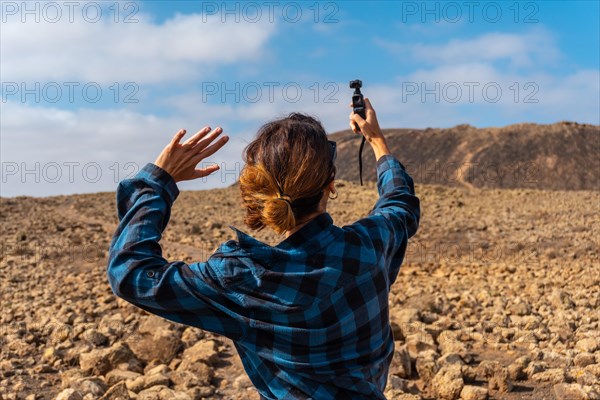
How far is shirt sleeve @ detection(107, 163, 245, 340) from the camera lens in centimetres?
146

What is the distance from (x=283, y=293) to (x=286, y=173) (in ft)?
0.85

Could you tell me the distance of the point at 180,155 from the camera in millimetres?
1635

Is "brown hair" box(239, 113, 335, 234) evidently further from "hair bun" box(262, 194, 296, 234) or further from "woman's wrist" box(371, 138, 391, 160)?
"woman's wrist" box(371, 138, 391, 160)

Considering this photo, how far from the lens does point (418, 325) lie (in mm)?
5371

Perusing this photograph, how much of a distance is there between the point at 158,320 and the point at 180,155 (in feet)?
14.2

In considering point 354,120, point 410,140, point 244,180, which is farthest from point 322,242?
point 410,140

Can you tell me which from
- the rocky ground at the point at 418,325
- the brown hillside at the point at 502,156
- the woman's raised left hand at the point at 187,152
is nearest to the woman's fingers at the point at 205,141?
the woman's raised left hand at the point at 187,152

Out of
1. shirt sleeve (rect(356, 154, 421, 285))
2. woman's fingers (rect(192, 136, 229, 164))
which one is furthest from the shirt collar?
woman's fingers (rect(192, 136, 229, 164))

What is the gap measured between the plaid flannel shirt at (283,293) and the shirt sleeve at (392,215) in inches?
0.4

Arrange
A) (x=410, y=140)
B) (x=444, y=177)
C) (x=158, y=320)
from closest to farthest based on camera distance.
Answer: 1. (x=158, y=320)
2. (x=444, y=177)
3. (x=410, y=140)

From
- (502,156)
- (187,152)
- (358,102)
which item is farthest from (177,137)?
(502,156)

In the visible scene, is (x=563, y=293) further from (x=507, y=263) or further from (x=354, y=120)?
(x=354, y=120)

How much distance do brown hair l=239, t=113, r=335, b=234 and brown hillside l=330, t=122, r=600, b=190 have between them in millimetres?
39688

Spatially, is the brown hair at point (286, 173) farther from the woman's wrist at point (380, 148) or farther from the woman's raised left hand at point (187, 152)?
the woman's wrist at point (380, 148)
